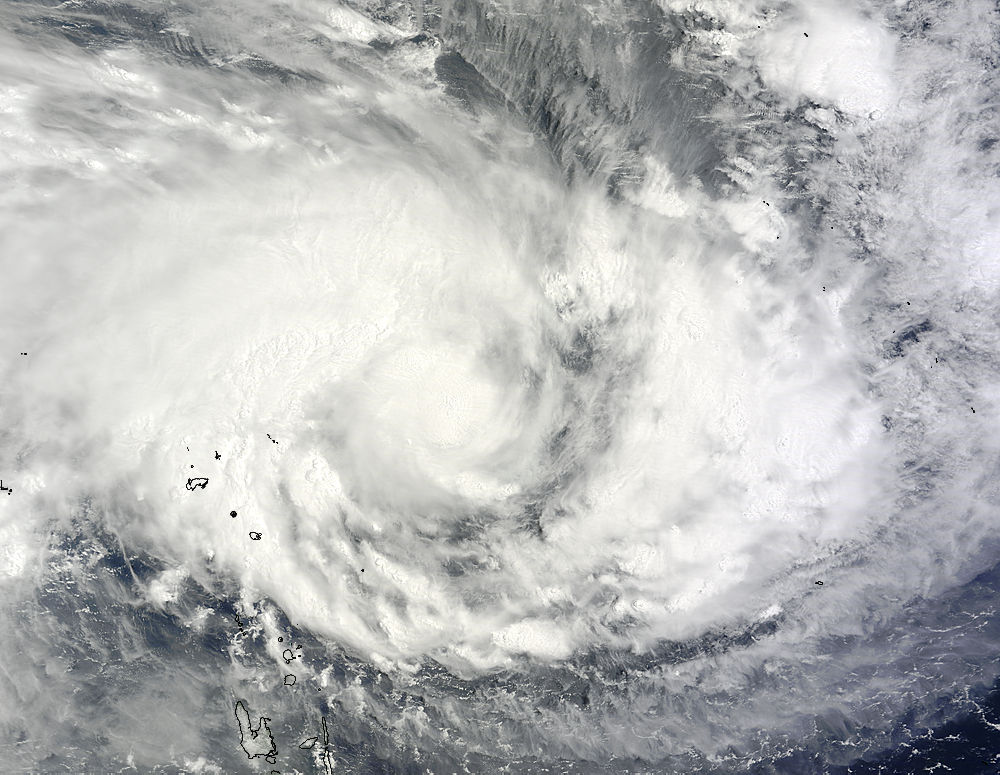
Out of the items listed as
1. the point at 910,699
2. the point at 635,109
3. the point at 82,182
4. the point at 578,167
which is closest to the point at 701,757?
→ the point at 910,699

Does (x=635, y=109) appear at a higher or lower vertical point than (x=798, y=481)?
higher

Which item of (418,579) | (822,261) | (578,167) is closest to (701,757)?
(418,579)

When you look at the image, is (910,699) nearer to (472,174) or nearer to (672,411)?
(672,411)

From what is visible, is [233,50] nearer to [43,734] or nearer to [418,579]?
[418,579]

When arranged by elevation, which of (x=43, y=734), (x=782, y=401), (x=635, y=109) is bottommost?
(x=43, y=734)

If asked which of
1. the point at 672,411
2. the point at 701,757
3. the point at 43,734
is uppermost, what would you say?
the point at 672,411

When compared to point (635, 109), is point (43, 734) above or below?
below
